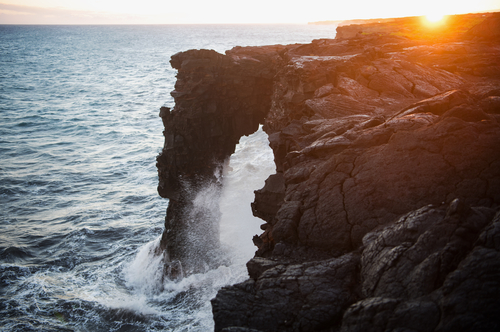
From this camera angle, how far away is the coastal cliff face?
229 inches

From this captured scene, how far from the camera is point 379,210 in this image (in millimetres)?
8445

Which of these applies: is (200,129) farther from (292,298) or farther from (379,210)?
(292,298)

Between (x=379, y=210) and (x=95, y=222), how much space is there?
79.4 feet

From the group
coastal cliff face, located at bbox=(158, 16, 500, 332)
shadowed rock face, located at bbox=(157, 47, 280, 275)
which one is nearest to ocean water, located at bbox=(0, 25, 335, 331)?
shadowed rock face, located at bbox=(157, 47, 280, 275)

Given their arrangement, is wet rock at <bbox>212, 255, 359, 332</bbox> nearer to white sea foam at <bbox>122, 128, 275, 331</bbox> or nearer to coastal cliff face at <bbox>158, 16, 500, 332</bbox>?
coastal cliff face at <bbox>158, 16, 500, 332</bbox>

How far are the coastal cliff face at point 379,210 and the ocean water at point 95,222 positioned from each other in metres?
8.18

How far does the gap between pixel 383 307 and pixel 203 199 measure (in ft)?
63.8

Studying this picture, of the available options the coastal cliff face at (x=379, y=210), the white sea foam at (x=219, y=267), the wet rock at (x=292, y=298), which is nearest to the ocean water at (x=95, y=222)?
the white sea foam at (x=219, y=267)

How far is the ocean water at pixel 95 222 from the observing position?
56.7 feet

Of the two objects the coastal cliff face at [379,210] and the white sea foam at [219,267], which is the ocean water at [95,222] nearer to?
the white sea foam at [219,267]

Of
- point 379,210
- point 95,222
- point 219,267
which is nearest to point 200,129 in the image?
point 219,267

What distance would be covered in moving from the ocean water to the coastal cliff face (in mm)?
8181

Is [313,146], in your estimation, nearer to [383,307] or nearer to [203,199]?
[383,307]

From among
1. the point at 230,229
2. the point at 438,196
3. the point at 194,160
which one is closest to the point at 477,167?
the point at 438,196
